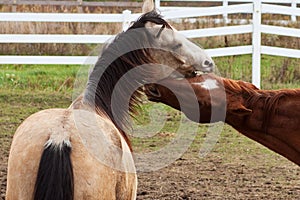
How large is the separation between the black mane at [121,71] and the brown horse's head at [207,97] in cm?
19

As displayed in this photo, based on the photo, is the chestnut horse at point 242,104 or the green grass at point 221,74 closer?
the chestnut horse at point 242,104

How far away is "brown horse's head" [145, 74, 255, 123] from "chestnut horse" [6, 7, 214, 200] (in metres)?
0.18

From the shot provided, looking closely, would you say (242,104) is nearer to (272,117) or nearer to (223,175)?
(272,117)

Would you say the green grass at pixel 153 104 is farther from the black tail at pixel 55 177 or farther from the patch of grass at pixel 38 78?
the black tail at pixel 55 177

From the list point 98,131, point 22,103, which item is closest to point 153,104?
point 22,103

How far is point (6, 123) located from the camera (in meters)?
9.34

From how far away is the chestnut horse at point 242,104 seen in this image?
4129 millimetres

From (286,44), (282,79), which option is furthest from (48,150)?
(286,44)

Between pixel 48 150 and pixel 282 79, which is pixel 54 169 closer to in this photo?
pixel 48 150

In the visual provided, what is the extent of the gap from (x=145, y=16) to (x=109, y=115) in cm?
65

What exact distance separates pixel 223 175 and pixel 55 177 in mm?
4123

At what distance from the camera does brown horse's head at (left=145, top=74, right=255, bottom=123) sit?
13.5ft

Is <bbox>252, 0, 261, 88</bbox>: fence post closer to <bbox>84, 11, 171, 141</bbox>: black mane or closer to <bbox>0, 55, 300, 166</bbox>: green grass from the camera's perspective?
<bbox>0, 55, 300, 166</bbox>: green grass

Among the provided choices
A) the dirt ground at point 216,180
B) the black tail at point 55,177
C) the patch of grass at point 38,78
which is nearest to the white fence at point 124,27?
the patch of grass at point 38,78
